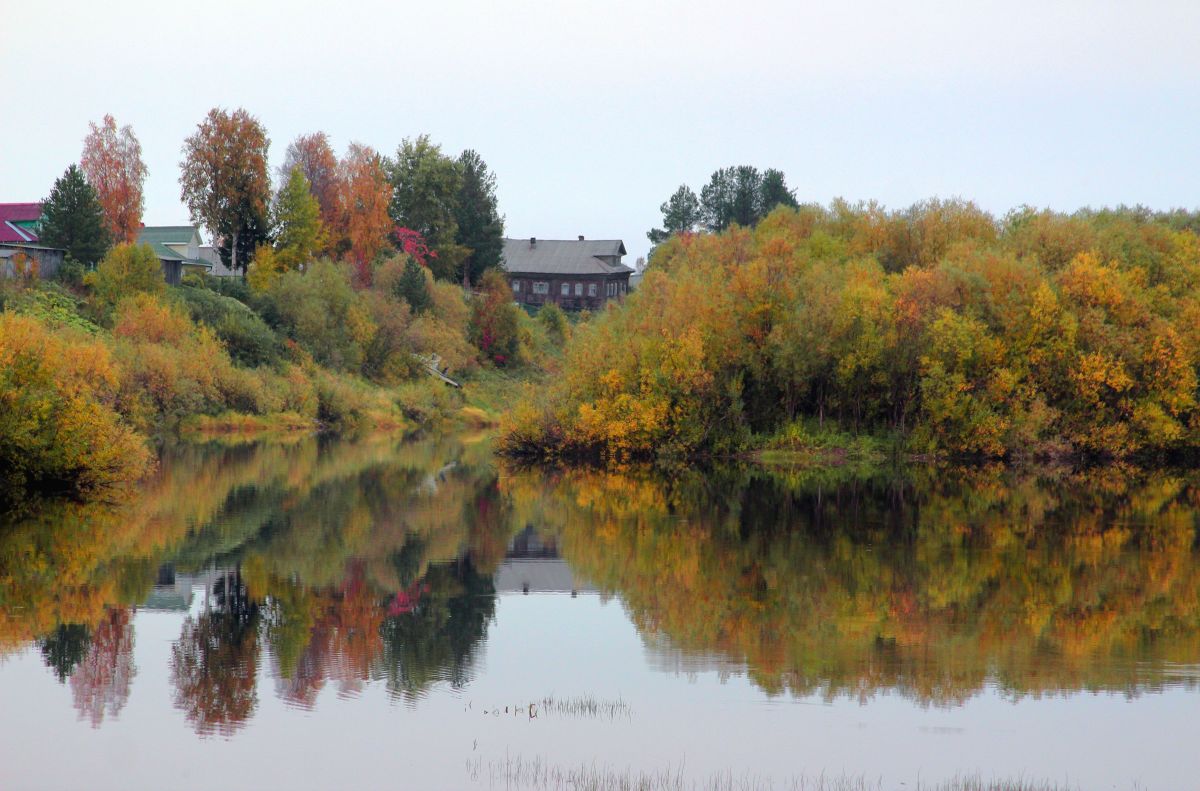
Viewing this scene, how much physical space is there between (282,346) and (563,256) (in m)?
47.5

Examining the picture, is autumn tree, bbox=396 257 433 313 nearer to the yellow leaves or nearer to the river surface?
the yellow leaves

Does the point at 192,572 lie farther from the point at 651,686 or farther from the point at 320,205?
the point at 320,205

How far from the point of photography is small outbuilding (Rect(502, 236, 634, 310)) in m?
114

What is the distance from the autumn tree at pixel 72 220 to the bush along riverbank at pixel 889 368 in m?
32.7

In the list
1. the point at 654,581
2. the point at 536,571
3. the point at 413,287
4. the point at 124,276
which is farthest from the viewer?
the point at 413,287

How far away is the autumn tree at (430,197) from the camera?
9550cm

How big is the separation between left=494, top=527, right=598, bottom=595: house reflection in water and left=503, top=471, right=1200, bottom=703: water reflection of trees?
47 centimetres

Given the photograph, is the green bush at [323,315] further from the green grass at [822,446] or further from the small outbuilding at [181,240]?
the green grass at [822,446]

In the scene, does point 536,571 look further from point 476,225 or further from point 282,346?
point 476,225

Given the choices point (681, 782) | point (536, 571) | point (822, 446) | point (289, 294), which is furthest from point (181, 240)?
point (681, 782)

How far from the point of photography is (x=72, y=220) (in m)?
68.8

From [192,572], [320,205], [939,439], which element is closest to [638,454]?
[939,439]

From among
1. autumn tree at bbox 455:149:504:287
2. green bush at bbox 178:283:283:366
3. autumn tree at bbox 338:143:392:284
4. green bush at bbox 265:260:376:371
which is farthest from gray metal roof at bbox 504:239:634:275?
green bush at bbox 178:283:283:366

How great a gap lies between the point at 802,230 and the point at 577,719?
52.3 meters
